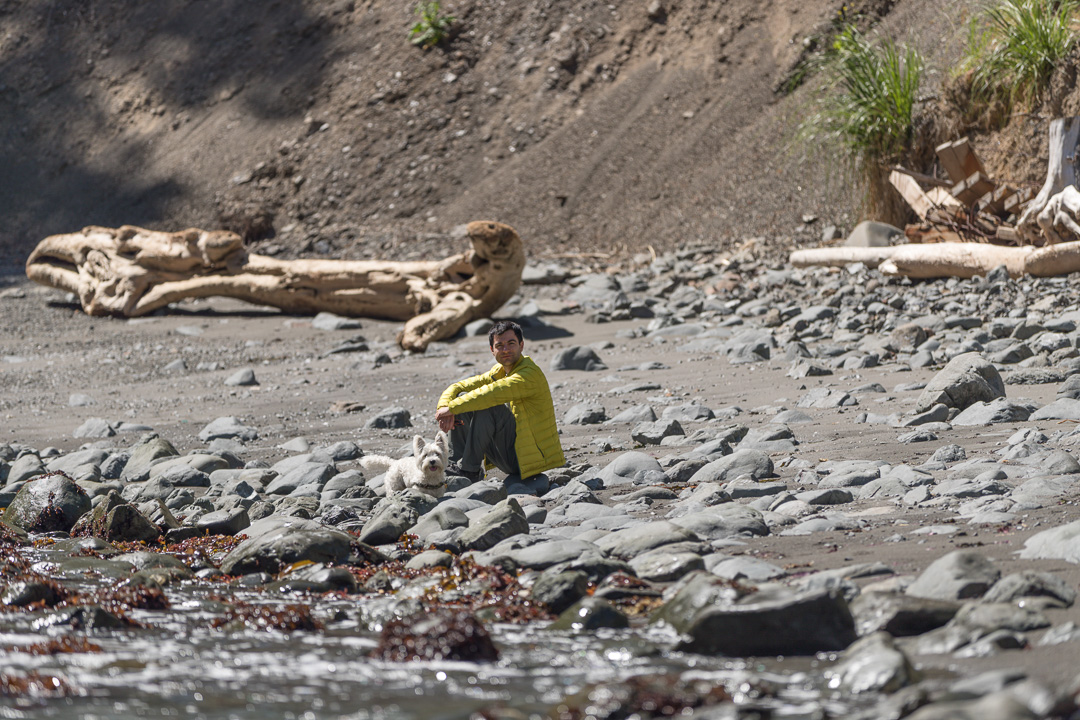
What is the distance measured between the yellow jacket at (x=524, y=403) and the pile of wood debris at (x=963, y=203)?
273 inches

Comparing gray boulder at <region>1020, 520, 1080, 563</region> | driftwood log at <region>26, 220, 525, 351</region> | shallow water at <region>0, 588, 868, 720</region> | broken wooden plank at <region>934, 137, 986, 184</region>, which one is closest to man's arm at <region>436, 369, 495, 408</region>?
shallow water at <region>0, 588, 868, 720</region>

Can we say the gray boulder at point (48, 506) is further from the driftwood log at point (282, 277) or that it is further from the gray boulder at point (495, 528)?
the driftwood log at point (282, 277)

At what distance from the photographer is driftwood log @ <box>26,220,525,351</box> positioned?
10.6 m

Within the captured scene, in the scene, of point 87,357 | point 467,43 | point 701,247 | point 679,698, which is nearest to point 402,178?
point 467,43

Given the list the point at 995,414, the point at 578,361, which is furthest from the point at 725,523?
the point at 578,361

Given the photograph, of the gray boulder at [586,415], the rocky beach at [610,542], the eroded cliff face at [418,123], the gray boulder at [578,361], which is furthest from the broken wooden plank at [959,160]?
the gray boulder at [586,415]

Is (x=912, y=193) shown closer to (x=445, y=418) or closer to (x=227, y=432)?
(x=227, y=432)

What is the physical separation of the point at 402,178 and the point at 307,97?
140 inches

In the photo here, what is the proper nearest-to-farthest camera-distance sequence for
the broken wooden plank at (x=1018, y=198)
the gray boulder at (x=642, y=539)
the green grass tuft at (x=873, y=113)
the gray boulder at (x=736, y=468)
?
the gray boulder at (x=642, y=539) < the gray boulder at (x=736, y=468) < the broken wooden plank at (x=1018, y=198) < the green grass tuft at (x=873, y=113)

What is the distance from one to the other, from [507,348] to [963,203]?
299 inches

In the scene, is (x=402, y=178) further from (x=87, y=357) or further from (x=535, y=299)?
(x=87, y=357)

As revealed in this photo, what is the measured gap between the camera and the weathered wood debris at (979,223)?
9430 mm

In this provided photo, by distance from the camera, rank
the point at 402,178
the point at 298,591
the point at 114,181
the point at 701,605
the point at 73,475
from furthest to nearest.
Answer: the point at 114,181, the point at 402,178, the point at 73,475, the point at 298,591, the point at 701,605

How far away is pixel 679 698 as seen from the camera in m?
2.64
